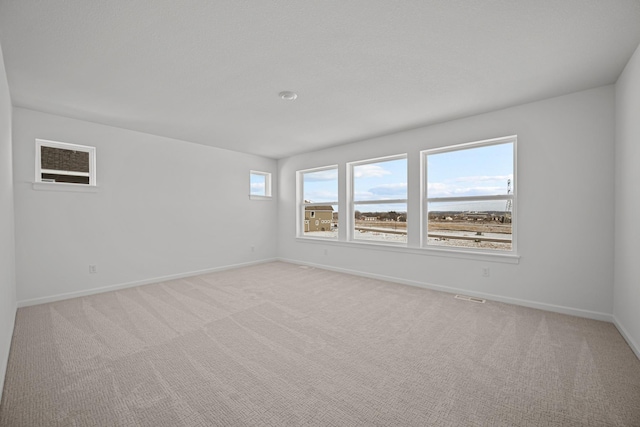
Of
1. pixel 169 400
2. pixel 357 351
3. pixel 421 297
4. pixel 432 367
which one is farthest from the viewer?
pixel 421 297

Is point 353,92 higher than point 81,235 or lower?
higher

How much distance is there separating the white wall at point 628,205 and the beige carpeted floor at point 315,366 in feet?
0.94

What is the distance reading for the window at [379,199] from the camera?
15.1ft

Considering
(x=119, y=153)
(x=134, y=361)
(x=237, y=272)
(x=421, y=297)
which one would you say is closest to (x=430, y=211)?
(x=421, y=297)

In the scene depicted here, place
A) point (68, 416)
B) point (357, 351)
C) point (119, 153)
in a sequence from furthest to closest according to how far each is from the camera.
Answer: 1. point (119, 153)
2. point (357, 351)
3. point (68, 416)

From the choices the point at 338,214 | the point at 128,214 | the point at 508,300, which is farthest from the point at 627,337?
the point at 128,214

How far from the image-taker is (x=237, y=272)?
5.21 m

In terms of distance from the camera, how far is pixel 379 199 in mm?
4859

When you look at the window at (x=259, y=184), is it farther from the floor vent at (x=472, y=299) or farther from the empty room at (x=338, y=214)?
the floor vent at (x=472, y=299)

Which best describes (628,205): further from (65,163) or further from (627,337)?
(65,163)

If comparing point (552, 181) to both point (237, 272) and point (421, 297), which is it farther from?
point (237, 272)

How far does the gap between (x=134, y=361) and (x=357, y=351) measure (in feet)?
5.85

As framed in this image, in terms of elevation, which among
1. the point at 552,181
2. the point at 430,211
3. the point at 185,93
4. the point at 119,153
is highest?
the point at 185,93

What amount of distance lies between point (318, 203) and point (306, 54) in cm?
384
